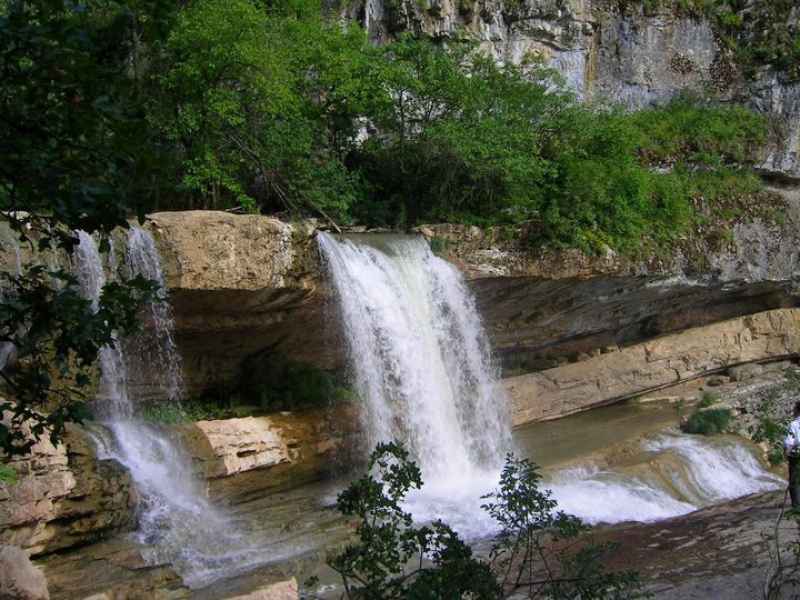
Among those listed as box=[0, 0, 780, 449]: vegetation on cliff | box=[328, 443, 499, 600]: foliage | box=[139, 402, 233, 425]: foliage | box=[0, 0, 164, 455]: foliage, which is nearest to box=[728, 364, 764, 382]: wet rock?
box=[0, 0, 780, 449]: vegetation on cliff

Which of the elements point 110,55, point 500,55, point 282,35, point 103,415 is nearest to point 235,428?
point 103,415

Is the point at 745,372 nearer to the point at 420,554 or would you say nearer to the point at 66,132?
the point at 420,554

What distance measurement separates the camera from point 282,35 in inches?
625

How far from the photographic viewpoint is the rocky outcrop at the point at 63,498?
8359 millimetres

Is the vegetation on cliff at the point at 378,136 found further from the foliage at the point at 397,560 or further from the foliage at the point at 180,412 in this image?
the foliage at the point at 397,560

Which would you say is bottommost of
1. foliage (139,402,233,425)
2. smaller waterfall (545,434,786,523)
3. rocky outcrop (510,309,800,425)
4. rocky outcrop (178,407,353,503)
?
smaller waterfall (545,434,786,523)

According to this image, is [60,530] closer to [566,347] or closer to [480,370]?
[480,370]

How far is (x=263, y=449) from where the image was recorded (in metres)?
11.9

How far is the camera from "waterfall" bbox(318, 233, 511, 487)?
42.7ft

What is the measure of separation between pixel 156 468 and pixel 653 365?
38.0ft

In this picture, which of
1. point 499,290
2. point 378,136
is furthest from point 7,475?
point 378,136

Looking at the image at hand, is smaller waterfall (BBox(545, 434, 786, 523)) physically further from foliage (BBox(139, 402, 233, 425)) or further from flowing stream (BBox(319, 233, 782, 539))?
foliage (BBox(139, 402, 233, 425))

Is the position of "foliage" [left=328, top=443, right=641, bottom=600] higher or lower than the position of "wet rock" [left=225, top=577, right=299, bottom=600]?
higher

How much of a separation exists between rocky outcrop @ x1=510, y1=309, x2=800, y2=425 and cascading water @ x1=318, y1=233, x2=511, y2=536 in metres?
2.13
